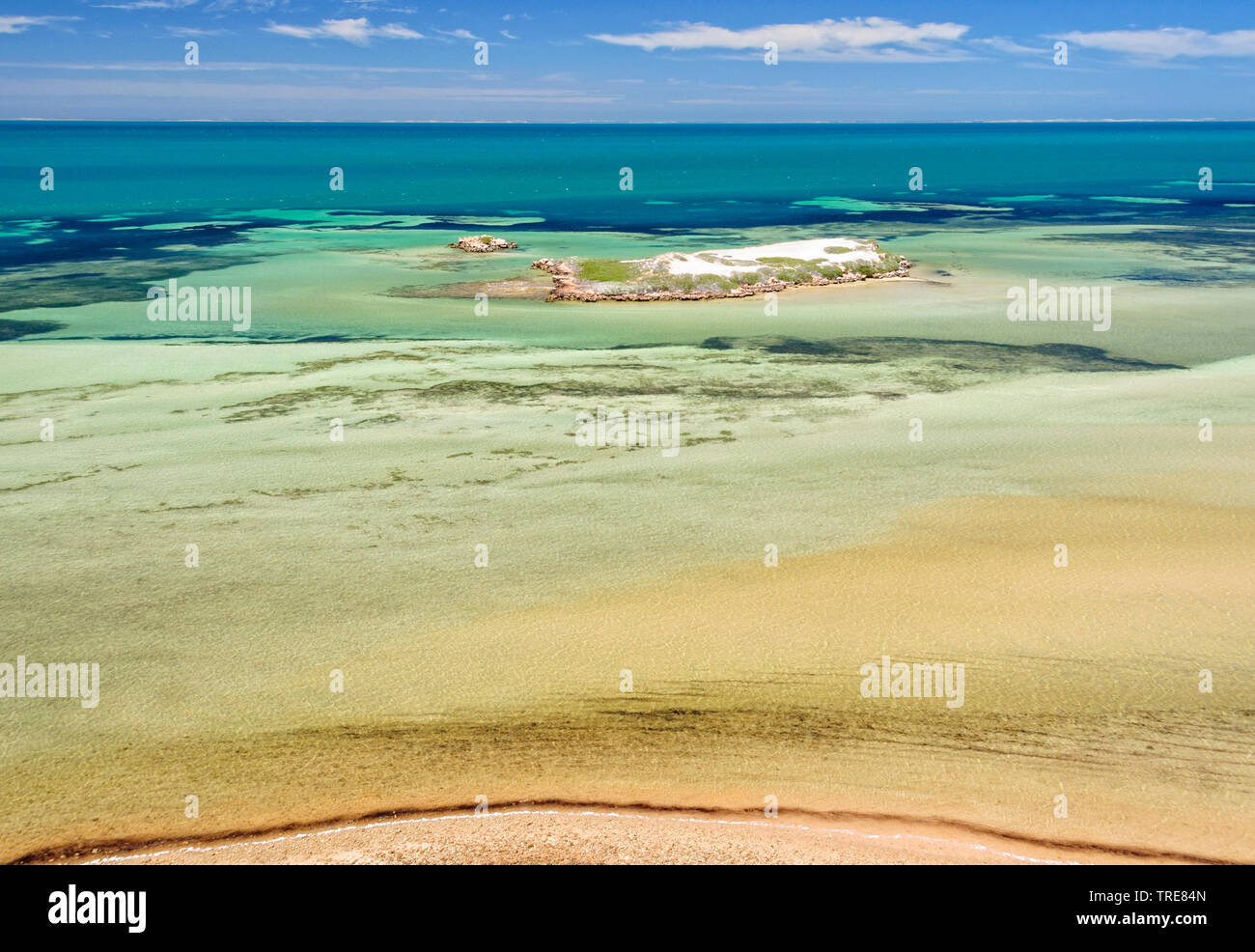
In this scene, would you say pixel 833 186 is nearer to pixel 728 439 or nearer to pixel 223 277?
pixel 223 277

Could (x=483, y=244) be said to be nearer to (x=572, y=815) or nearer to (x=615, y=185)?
(x=572, y=815)

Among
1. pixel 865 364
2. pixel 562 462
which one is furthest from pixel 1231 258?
pixel 562 462

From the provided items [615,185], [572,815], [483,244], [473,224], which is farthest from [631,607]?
[615,185]

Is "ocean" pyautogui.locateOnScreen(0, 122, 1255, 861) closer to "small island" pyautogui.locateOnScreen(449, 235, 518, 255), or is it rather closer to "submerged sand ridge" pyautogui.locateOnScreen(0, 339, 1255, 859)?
"submerged sand ridge" pyautogui.locateOnScreen(0, 339, 1255, 859)

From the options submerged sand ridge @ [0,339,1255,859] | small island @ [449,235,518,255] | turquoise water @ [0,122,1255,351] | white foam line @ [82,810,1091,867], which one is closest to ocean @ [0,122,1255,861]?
submerged sand ridge @ [0,339,1255,859]
